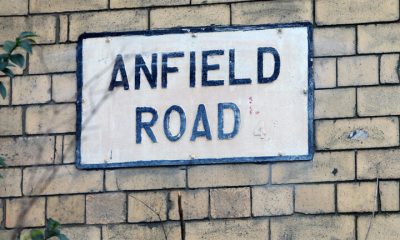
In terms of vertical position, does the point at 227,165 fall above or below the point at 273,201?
above

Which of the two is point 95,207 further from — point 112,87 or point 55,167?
point 112,87

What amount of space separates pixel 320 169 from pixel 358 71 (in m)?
0.44

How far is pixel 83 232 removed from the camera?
4.15 metres

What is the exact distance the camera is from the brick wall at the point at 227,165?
13.1ft

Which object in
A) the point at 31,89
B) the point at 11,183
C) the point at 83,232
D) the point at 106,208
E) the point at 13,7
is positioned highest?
the point at 13,7

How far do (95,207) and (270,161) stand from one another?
30.2 inches

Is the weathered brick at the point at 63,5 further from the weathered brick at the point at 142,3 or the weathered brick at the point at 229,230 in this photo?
the weathered brick at the point at 229,230

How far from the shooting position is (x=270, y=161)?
13.3 feet

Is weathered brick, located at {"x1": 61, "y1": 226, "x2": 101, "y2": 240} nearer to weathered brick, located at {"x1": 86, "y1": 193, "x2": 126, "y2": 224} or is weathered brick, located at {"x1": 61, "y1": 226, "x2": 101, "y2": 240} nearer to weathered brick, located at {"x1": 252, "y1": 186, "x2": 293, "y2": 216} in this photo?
weathered brick, located at {"x1": 86, "y1": 193, "x2": 126, "y2": 224}

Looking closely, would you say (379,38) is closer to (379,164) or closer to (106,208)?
(379,164)

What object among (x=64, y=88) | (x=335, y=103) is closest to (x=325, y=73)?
(x=335, y=103)

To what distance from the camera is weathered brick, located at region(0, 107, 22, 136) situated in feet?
14.1

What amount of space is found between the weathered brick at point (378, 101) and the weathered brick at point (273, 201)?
1.49ft

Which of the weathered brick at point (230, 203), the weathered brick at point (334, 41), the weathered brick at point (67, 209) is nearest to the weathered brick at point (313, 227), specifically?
the weathered brick at point (230, 203)
